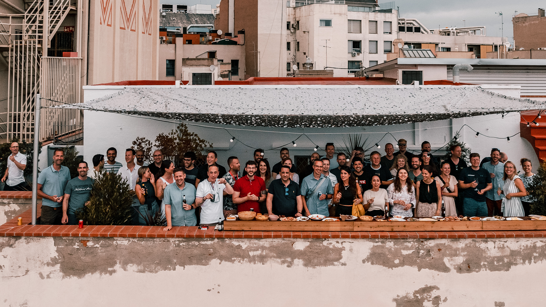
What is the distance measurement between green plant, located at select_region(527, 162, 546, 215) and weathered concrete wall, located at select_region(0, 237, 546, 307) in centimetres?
124

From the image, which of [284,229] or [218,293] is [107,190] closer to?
[218,293]

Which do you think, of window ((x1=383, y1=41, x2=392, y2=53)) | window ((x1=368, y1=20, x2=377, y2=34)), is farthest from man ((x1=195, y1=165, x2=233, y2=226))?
window ((x1=383, y1=41, x2=392, y2=53))

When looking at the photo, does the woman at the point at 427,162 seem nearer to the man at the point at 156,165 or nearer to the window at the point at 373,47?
the man at the point at 156,165

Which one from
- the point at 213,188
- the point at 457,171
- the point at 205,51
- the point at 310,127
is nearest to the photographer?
the point at 213,188

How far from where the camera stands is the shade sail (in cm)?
782

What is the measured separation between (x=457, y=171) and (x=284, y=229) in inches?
150

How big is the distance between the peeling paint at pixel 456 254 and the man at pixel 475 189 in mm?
1447

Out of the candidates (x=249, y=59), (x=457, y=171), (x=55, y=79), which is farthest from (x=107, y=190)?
(x=249, y=59)

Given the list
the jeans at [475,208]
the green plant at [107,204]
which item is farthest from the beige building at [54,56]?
the jeans at [475,208]

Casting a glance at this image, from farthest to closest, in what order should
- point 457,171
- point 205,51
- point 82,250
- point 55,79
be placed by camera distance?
point 205,51, point 55,79, point 457,171, point 82,250

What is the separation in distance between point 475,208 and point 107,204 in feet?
18.6

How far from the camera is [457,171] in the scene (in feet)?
28.1

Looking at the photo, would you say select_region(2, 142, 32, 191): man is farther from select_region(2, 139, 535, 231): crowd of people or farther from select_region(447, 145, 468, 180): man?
select_region(447, 145, 468, 180): man

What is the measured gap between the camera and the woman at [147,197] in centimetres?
721
